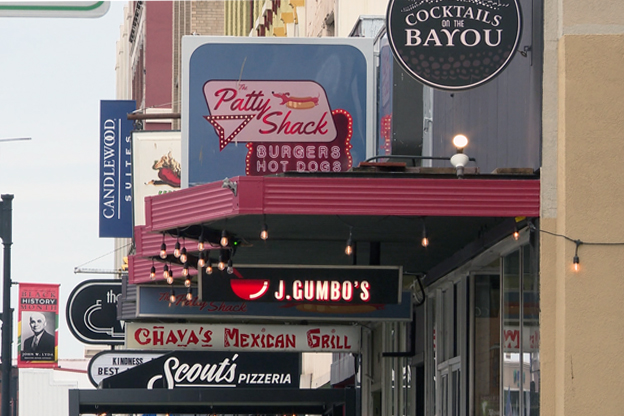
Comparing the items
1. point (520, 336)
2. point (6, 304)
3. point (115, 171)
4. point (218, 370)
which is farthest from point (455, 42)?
point (6, 304)

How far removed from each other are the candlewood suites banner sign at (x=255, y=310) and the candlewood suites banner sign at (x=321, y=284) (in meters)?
2.75

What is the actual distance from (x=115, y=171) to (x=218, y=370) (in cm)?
967

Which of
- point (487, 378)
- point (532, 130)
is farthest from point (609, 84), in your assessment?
point (487, 378)

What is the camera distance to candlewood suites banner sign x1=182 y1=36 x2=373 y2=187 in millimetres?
15164

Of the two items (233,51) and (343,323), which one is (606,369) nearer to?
(233,51)

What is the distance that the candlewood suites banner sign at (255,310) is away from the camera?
15.9 metres

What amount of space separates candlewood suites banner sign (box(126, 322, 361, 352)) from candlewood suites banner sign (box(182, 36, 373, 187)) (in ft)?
10.6

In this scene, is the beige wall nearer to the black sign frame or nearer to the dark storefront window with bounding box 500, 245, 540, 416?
the dark storefront window with bounding box 500, 245, 540, 416

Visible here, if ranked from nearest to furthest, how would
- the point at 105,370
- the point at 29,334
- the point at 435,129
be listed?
the point at 435,129
the point at 105,370
the point at 29,334

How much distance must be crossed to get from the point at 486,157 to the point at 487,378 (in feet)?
8.46

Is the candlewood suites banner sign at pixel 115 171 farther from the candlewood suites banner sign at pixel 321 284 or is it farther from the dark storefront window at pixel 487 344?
the candlewood suites banner sign at pixel 321 284

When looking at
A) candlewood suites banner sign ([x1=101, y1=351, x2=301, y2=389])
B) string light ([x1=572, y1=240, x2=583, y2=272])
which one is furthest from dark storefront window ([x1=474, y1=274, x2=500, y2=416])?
candlewood suites banner sign ([x1=101, y1=351, x2=301, y2=389])

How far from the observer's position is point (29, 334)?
49.9 metres

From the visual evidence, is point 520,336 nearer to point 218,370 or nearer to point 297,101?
point 297,101
